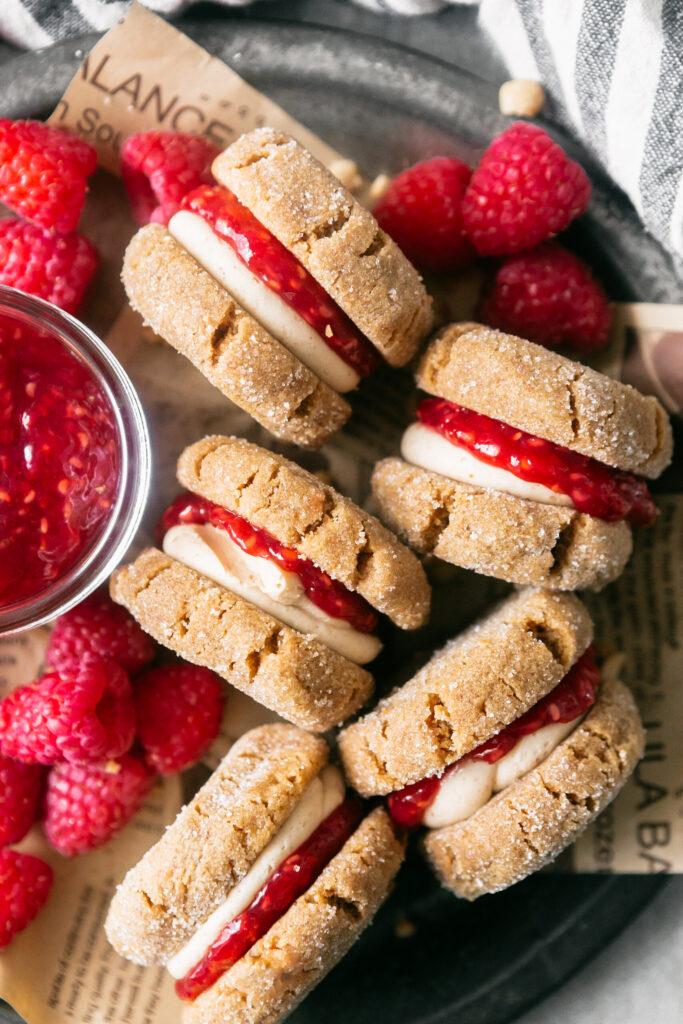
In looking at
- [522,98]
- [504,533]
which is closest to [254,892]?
[504,533]

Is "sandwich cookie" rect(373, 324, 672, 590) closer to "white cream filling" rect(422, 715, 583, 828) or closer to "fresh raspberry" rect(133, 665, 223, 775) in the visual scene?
"white cream filling" rect(422, 715, 583, 828)

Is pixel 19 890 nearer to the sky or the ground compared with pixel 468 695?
nearer to the ground

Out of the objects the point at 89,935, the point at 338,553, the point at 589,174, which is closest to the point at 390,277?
the point at 338,553

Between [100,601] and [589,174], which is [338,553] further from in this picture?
[589,174]

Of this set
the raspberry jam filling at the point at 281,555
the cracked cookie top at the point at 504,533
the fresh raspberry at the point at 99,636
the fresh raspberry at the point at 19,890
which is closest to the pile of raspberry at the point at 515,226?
the cracked cookie top at the point at 504,533

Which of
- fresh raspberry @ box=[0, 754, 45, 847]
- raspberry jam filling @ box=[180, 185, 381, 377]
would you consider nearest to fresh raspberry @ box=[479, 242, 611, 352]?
raspberry jam filling @ box=[180, 185, 381, 377]

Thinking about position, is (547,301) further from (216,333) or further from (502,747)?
(502,747)

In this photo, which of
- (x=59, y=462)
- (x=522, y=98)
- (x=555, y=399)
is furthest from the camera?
(x=522, y=98)
